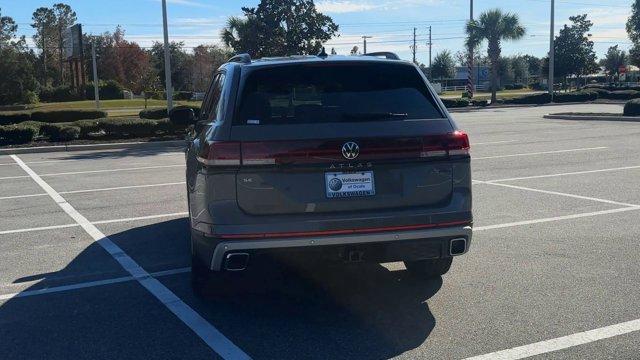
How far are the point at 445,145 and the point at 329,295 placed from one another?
1574 mm

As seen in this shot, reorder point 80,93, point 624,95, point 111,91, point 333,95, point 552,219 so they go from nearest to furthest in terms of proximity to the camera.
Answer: point 333,95, point 552,219, point 624,95, point 80,93, point 111,91

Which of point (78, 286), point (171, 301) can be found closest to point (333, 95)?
point (171, 301)

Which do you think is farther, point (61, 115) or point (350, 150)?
point (61, 115)

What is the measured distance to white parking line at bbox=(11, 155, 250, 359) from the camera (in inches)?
168

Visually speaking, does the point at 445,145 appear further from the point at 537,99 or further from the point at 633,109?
the point at 537,99

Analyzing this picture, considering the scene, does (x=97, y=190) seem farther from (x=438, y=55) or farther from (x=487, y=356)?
(x=438, y=55)

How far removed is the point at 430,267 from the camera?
554 centimetres

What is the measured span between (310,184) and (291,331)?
3.35ft

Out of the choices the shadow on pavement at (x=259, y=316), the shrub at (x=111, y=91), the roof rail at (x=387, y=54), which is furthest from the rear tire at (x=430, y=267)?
the shrub at (x=111, y=91)

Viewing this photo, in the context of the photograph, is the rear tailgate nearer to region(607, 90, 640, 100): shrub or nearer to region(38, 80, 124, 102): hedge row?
region(607, 90, 640, 100): shrub

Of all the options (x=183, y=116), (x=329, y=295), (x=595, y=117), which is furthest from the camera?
(x=595, y=117)

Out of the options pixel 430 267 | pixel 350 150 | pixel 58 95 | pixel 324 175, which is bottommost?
pixel 430 267

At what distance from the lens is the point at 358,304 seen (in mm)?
5078

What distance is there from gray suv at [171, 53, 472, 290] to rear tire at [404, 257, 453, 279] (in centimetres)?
86
